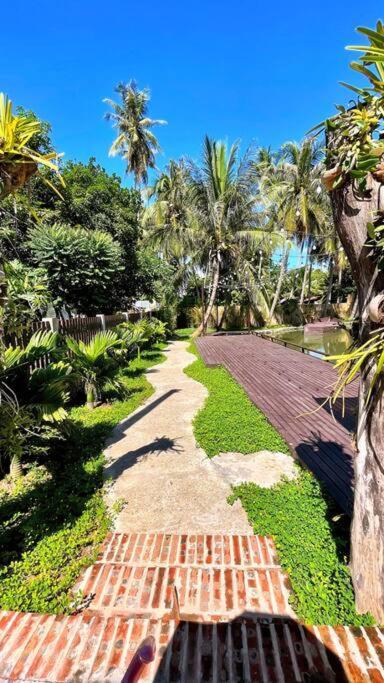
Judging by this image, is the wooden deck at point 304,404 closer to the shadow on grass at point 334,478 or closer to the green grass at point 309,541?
the shadow on grass at point 334,478

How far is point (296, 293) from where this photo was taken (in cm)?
3409

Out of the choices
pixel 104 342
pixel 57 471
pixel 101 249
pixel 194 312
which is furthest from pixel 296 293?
pixel 57 471

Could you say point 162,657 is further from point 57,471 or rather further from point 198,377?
point 198,377

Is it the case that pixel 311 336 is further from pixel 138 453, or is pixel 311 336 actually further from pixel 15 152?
pixel 15 152

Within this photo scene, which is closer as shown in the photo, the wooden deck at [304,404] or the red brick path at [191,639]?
the red brick path at [191,639]

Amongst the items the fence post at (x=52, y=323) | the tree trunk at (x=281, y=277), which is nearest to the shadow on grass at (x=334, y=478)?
the fence post at (x=52, y=323)

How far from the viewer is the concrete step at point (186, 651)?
1.33 m

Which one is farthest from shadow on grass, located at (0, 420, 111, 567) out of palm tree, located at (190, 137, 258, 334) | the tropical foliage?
palm tree, located at (190, 137, 258, 334)

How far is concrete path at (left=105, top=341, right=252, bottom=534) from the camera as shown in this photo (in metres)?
2.74

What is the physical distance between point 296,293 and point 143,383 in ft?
98.1

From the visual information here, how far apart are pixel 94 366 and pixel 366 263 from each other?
16.7 ft

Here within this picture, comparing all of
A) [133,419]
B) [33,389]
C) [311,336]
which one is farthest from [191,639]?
[311,336]

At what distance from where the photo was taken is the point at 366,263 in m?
1.46

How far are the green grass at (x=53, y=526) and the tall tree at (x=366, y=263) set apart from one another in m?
1.81
